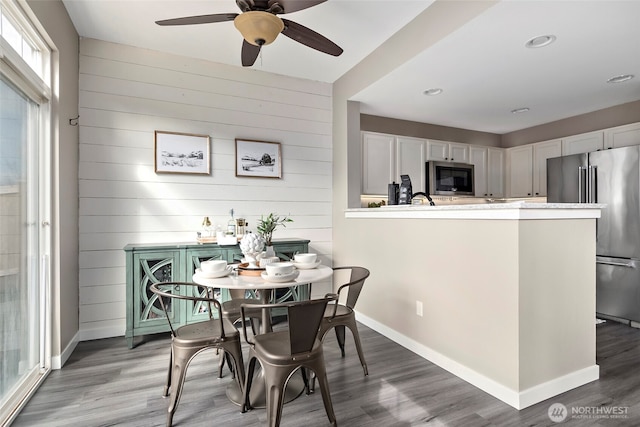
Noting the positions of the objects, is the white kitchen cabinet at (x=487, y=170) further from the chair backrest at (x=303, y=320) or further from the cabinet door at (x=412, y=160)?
the chair backrest at (x=303, y=320)

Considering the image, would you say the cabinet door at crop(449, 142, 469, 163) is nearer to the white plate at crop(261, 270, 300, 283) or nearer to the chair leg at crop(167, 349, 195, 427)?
the white plate at crop(261, 270, 300, 283)

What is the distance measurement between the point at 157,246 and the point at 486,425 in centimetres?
279

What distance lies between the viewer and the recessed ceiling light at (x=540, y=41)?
2.54 meters

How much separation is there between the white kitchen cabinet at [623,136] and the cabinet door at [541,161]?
0.63 meters

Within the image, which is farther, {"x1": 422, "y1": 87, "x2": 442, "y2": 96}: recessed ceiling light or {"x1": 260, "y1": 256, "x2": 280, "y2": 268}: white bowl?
{"x1": 422, "y1": 87, "x2": 442, "y2": 96}: recessed ceiling light

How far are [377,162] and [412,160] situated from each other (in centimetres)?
61

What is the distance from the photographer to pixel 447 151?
4973 mm

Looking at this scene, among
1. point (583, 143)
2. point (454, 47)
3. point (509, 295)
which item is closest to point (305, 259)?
point (509, 295)

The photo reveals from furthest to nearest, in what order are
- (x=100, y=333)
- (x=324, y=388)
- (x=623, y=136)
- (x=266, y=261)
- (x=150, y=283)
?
(x=623, y=136), (x=100, y=333), (x=150, y=283), (x=266, y=261), (x=324, y=388)

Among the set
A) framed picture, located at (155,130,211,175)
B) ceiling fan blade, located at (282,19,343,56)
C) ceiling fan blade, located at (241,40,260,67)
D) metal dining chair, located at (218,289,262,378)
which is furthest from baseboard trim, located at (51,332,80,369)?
ceiling fan blade, located at (282,19,343,56)

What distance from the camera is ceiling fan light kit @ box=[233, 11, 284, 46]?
1.95m

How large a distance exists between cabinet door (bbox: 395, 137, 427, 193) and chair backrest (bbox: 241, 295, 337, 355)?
3.17 meters

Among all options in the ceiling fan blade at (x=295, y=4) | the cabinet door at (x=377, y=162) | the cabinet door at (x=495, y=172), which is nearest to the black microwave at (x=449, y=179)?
the cabinet door at (x=495, y=172)

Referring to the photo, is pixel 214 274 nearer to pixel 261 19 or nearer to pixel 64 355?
pixel 261 19
